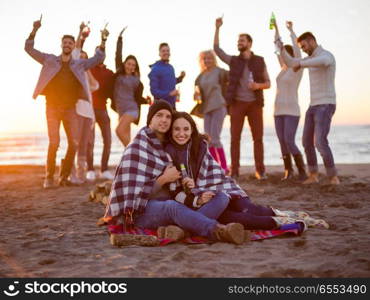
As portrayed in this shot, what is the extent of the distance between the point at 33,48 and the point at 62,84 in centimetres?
70

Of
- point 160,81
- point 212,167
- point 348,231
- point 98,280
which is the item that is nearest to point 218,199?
point 212,167

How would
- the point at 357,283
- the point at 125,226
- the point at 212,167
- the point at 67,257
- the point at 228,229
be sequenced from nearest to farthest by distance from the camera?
the point at 357,283 → the point at 67,257 → the point at 228,229 → the point at 125,226 → the point at 212,167

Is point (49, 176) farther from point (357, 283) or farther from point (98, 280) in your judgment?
point (357, 283)

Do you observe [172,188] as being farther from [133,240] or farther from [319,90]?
[319,90]

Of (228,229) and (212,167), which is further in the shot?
(212,167)

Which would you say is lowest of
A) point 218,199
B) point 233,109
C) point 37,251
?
point 37,251

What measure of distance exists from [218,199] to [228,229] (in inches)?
17.5

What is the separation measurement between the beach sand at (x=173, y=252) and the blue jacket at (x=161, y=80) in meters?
2.37

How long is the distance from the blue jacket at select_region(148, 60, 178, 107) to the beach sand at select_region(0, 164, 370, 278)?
2367mm

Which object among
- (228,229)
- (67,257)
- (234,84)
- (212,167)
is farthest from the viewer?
(234,84)

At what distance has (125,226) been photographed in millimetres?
3660

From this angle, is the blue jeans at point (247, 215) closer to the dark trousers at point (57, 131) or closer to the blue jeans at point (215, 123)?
the blue jeans at point (215, 123)

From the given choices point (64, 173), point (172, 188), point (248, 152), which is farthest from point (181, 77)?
point (248, 152)

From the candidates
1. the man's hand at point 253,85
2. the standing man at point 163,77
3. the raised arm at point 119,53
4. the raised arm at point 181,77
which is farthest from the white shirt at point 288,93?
the raised arm at point 119,53
